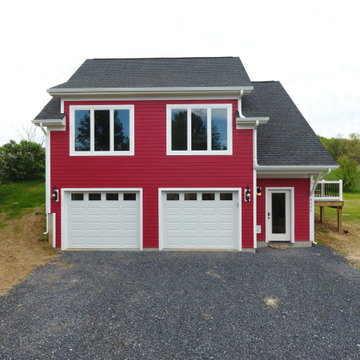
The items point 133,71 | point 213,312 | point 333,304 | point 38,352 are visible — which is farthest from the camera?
point 133,71

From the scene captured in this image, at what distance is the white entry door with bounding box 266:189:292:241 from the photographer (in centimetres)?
774

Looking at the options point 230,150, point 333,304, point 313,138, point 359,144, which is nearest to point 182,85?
point 230,150

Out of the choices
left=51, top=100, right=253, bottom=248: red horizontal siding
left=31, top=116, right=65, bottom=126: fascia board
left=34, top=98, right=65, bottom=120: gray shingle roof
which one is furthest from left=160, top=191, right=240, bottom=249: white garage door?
left=34, top=98, right=65, bottom=120: gray shingle roof

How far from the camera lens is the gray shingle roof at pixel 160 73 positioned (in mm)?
7152

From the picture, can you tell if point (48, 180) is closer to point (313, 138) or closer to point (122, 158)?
point (122, 158)

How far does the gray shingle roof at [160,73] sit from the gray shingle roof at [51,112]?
906mm

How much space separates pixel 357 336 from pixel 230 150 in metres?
5.35

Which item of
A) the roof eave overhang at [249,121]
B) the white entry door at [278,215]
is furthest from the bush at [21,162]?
the white entry door at [278,215]

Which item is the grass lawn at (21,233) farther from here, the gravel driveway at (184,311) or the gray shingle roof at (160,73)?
the gray shingle roof at (160,73)

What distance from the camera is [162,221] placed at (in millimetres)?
7176

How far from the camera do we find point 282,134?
8.17 m

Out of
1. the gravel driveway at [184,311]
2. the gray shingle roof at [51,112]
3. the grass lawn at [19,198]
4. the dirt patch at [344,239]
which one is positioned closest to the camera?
the gravel driveway at [184,311]

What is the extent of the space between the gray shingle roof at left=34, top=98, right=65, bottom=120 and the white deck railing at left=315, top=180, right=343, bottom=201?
1081cm

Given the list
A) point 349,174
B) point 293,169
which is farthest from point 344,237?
point 349,174
